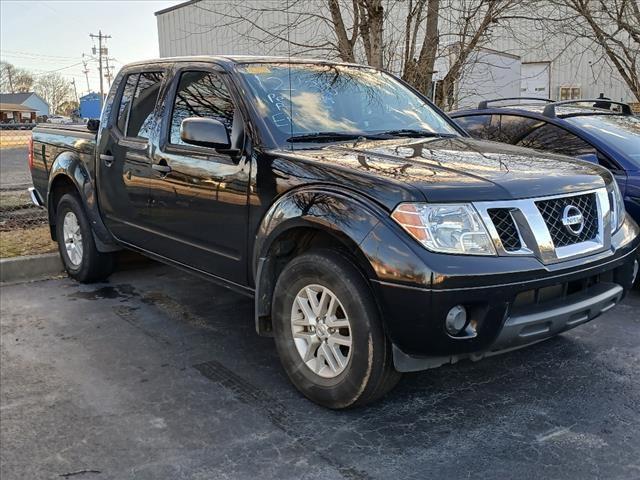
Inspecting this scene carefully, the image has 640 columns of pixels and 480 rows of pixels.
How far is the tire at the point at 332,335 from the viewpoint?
3053 millimetres

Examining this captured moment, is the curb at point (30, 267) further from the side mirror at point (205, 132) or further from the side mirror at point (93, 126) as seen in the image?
the side mirror at point (205, 132)

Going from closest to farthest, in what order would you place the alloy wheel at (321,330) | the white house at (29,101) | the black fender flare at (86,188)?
the alloy wheel at (321,330) < the black fender flare at (86,188) < the white house at (29,101)

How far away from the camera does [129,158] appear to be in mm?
4797

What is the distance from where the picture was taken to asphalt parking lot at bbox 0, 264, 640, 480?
9.26ft

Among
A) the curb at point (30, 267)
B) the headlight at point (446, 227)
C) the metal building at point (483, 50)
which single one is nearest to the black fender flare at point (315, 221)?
the headlight at point (446, 227)

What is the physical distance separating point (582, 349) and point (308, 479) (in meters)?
2.29

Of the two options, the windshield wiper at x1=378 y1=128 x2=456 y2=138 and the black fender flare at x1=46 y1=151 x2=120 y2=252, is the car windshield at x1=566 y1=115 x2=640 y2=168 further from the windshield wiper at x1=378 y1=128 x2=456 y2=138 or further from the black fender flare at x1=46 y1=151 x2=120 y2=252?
the black fender flare at x1=46 y1=151 x2=120 y2=252

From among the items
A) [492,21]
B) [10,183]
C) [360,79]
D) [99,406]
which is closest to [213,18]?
[10,183]

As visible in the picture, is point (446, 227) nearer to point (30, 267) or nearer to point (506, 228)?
point (506, 228)

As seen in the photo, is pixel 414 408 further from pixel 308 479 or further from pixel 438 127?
pixel 438 127

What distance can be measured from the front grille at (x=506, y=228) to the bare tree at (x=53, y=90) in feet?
379

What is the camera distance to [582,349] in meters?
4.14

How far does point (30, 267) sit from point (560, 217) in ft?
16.8

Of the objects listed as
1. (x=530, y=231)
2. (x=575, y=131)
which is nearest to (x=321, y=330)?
(x=530, y=231)
